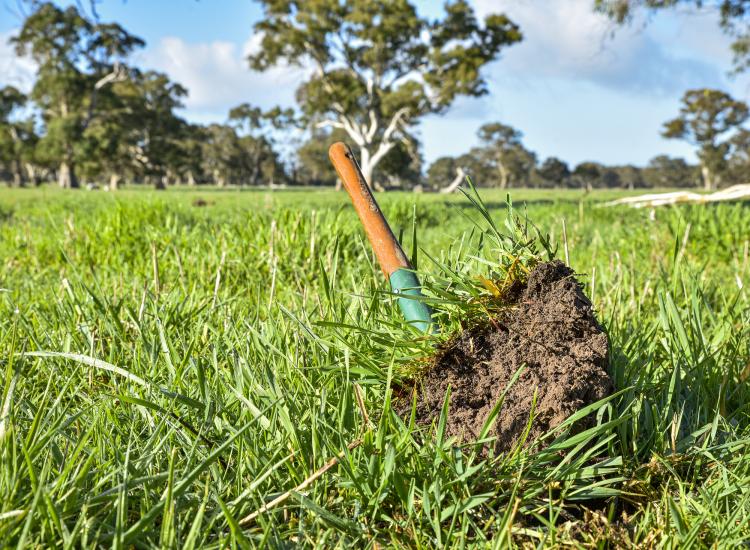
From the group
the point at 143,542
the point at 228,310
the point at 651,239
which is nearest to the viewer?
the point at 143,542

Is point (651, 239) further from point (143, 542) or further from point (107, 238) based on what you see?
point (143, 542)

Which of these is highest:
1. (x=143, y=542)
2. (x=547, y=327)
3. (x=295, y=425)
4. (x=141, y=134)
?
(x=141, y=134)

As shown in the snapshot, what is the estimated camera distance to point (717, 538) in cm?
115

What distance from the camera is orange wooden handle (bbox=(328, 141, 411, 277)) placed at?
161 cm

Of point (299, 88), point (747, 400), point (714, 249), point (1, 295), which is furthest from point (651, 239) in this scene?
point (299, 88)

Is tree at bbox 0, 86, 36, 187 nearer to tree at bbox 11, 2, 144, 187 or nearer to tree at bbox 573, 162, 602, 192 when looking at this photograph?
tree at bbox 11, 2, 144, 187

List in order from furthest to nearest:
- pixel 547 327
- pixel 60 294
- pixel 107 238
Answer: pixel 107 238, pixel 60 294, pixel 547 327

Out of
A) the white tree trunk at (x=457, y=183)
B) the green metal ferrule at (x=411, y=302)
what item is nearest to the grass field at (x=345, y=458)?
the green metal ferrule at (x=411, y=302)

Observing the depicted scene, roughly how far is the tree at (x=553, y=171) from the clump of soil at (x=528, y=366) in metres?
140

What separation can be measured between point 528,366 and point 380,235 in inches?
21.2

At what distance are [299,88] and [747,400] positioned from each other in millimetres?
49063

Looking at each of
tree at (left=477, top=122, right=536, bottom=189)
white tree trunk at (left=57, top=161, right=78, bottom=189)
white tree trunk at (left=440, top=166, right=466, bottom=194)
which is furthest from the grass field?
tree at (left=477, top=122, right=536, bottom=189)

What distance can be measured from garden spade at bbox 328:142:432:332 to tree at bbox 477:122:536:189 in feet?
406

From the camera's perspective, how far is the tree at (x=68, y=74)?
4519cm
